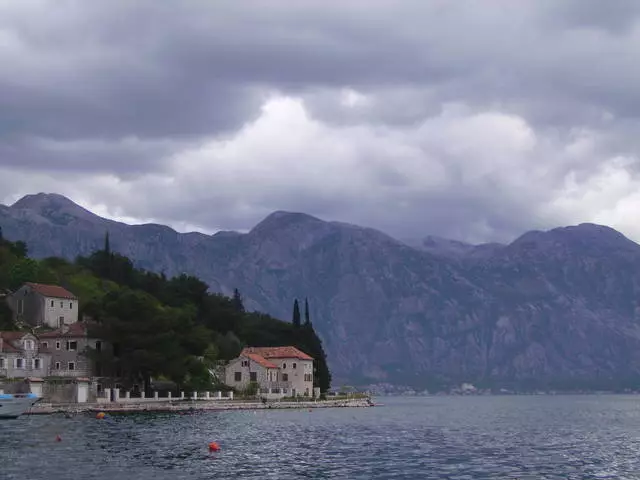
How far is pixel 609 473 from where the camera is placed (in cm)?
7256

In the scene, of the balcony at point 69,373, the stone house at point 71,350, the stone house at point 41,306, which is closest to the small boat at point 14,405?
the stone house at point 71,350

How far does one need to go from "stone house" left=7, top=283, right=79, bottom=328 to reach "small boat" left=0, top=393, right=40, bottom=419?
4872 cm

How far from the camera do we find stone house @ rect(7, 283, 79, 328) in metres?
186

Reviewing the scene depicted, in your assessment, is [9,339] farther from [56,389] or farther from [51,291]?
[51,291]

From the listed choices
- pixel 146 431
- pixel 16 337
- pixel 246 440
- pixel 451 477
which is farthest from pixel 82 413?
pixel 451 477

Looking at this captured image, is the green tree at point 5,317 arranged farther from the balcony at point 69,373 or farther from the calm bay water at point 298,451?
the calm bay water at point 298,451

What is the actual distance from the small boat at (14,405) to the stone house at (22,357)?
28338 millimetres

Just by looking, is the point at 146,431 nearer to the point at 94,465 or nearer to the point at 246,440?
the point at 246,440

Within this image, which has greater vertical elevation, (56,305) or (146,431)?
(56,305)

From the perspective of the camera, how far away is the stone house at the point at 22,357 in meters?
165

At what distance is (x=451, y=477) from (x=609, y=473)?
41.8ft

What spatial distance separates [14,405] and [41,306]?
53101 mm

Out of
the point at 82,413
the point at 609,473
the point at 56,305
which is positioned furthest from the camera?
the point at 56,305

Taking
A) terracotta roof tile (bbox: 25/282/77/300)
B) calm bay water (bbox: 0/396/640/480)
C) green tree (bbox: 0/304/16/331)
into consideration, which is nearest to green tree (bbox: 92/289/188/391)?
terracotta roof tile (bbox: 25/282/77/300)
